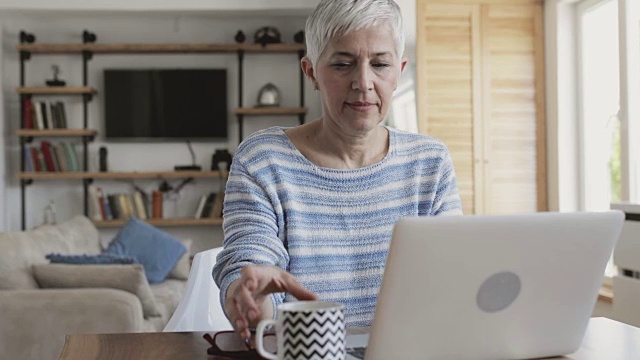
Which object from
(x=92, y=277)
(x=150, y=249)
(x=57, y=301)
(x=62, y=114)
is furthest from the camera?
(x=62, y=114)

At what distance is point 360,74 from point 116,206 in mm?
5388

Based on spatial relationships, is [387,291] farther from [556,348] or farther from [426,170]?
[426,170]

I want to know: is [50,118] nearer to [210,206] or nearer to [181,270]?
[210,206]

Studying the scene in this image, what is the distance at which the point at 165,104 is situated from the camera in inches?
268

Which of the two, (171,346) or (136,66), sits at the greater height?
(136,66)

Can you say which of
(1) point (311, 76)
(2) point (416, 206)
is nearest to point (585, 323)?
(2) point (416, 206)

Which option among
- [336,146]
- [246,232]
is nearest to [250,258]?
[246,232]

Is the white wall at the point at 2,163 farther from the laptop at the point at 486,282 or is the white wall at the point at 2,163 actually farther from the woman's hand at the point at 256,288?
the laptop at the point at 486,282

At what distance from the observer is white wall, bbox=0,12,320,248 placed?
6.84 meters

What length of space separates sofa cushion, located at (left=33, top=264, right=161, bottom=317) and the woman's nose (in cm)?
241

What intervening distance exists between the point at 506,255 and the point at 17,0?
5.83 m

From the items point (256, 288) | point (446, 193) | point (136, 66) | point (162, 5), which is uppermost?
point (162, 5)

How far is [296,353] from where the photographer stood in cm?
98

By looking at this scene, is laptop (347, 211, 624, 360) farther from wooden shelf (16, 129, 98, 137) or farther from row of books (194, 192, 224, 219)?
wooden shelf (16, 129, 98, 137)
